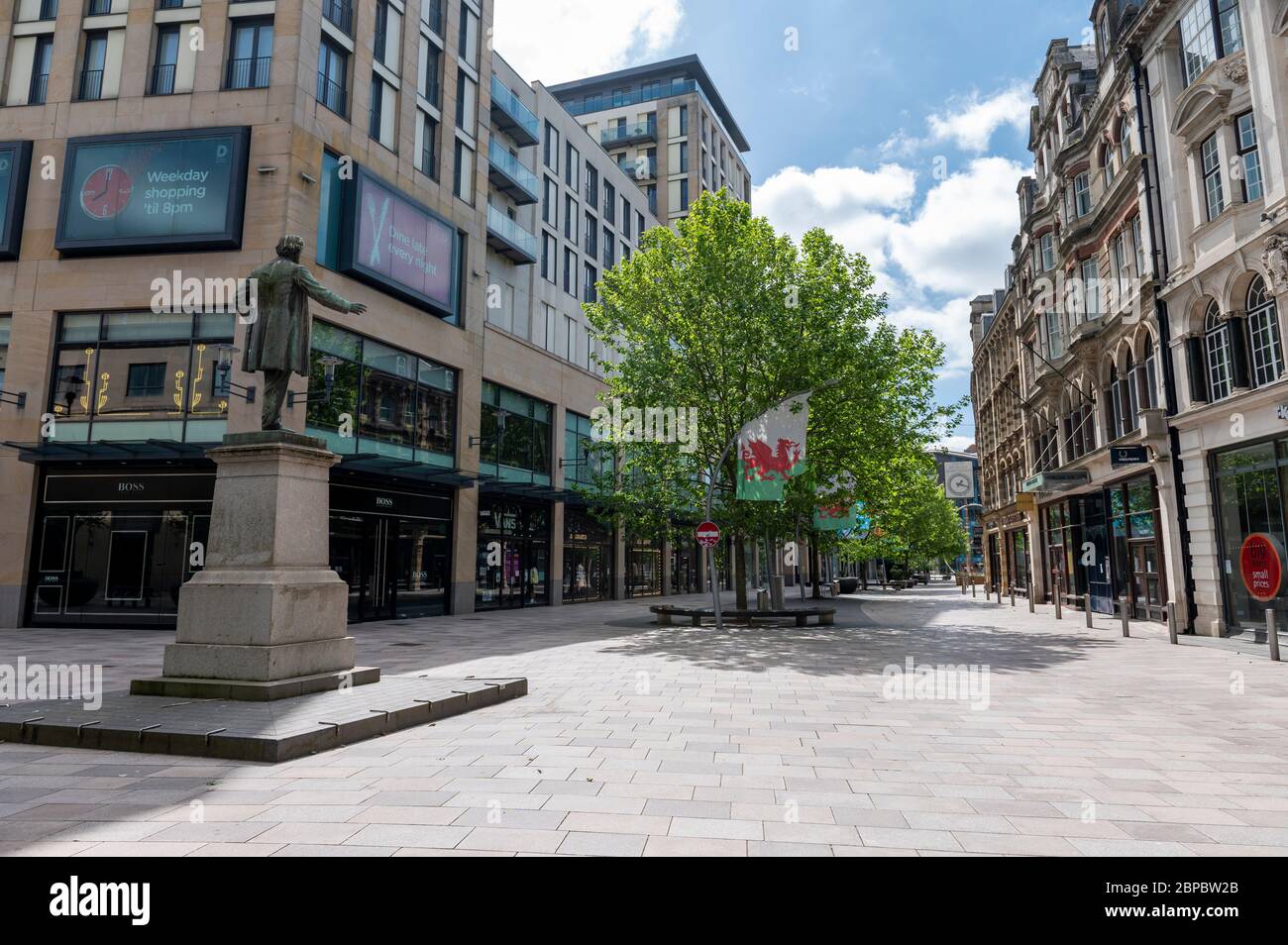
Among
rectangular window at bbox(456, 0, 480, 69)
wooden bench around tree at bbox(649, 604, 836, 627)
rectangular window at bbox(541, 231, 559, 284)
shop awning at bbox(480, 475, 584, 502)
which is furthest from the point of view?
rectangular window at bbox(541, 231, 559, 284)

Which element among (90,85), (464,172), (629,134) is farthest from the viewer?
(629,134)

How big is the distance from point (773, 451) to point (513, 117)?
67.8 ft

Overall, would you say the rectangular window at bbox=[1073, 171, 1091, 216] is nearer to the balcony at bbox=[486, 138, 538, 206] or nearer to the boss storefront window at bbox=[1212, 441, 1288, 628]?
the boss storefront window at bbox=[1212, 441, 1288, 628]

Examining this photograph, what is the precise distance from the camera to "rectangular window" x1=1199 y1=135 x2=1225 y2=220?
16453 mm

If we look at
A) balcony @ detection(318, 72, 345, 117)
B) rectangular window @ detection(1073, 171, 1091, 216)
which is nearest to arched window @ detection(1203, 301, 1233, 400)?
rectangular window @ detection(1073, 171, 1091, 216)

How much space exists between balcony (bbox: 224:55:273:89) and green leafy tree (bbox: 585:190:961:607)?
11210 millimetres

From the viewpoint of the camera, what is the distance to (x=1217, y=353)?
16.7 metres

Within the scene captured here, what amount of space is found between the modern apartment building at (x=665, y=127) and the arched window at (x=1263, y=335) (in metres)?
41.2

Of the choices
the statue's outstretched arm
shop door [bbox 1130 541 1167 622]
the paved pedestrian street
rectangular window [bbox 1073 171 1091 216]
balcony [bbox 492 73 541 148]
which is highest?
balcony [bbox 492 73 541 148]

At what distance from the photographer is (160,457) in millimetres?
18828

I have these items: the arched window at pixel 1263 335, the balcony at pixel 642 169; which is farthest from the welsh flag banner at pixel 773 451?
the balcony at pixel 642 169

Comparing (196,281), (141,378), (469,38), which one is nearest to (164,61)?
(196,281)

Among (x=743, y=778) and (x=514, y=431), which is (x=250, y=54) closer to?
(x=514, y=431)
